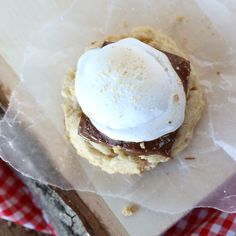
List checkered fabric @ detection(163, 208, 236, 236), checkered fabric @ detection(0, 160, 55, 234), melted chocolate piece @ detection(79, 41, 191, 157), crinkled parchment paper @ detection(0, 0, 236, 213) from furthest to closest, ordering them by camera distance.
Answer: checkered fabric @ detection(0, 160, 55, 234) < checkered fabric @ detection(163, 208, 236, 236) < crinkled parchment paper @ detection(0, 0, 236, 213) < melted chocolate piece @ detection(79, 41, 191, 157)

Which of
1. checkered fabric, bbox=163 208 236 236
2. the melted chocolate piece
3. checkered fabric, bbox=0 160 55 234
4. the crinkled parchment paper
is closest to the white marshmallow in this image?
the melted chocolate piece

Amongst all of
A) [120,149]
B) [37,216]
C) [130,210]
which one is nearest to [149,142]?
[120,149]

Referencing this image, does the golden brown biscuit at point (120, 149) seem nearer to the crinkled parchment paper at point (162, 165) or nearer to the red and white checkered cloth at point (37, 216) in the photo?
the crinkled parchment paper at point (162, 165)

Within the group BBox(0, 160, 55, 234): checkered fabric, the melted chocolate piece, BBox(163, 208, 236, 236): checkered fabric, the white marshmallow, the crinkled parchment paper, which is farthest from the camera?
BBox(0, 160, 55, 234): checkered fabric

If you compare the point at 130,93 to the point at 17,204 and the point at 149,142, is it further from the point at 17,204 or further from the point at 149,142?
the point at 17,204

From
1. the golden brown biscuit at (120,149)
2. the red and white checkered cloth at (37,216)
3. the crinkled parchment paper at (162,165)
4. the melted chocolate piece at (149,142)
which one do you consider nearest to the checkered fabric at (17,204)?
the red and white checkered cloth at (37,216)

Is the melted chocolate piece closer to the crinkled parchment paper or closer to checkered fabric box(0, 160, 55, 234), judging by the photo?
the crinkled parchment paper
